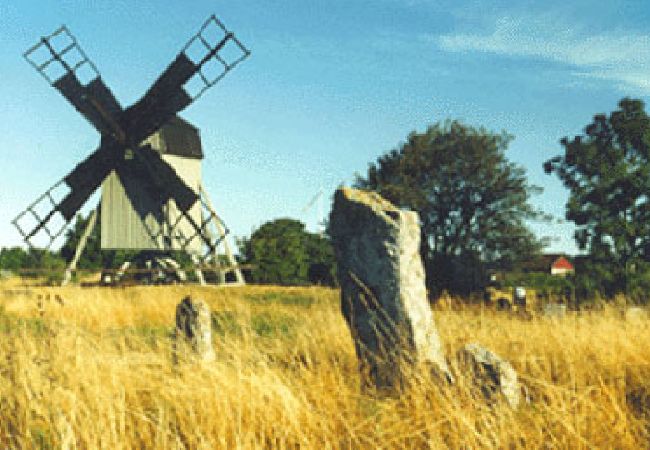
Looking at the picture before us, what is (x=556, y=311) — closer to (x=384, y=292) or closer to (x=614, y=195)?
(x=384, y=292)

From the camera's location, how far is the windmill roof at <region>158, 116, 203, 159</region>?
26.6 meters

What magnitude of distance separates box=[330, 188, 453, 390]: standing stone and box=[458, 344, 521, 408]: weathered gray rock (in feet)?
1.08

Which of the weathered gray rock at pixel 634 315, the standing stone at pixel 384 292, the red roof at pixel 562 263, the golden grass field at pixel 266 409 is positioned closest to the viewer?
the golden grass field at pixel 266 409

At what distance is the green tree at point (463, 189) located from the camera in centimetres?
3155

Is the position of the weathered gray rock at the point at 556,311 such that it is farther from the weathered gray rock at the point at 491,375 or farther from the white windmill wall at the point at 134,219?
the white windmill wall at the point at 134,219

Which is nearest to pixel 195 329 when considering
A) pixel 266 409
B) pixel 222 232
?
pixel 266 409

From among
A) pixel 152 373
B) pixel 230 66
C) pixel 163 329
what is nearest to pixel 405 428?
pixel 152 373

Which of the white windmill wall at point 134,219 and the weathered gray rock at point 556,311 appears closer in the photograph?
the weathered gray rock at point 556,311

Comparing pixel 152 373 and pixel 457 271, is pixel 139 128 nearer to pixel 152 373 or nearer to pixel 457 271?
pixel 457 271

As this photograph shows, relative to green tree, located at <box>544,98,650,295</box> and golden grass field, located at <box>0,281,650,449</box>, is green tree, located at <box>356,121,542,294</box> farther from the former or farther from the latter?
golden grass field, located at <box>0,281,650,449</box>

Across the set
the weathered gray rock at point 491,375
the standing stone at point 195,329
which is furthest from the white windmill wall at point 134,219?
the weathered gray rock at point 491,375

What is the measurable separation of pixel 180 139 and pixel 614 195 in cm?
1591

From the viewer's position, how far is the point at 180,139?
27.4m

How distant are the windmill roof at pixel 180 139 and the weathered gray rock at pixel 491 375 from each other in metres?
22.0
